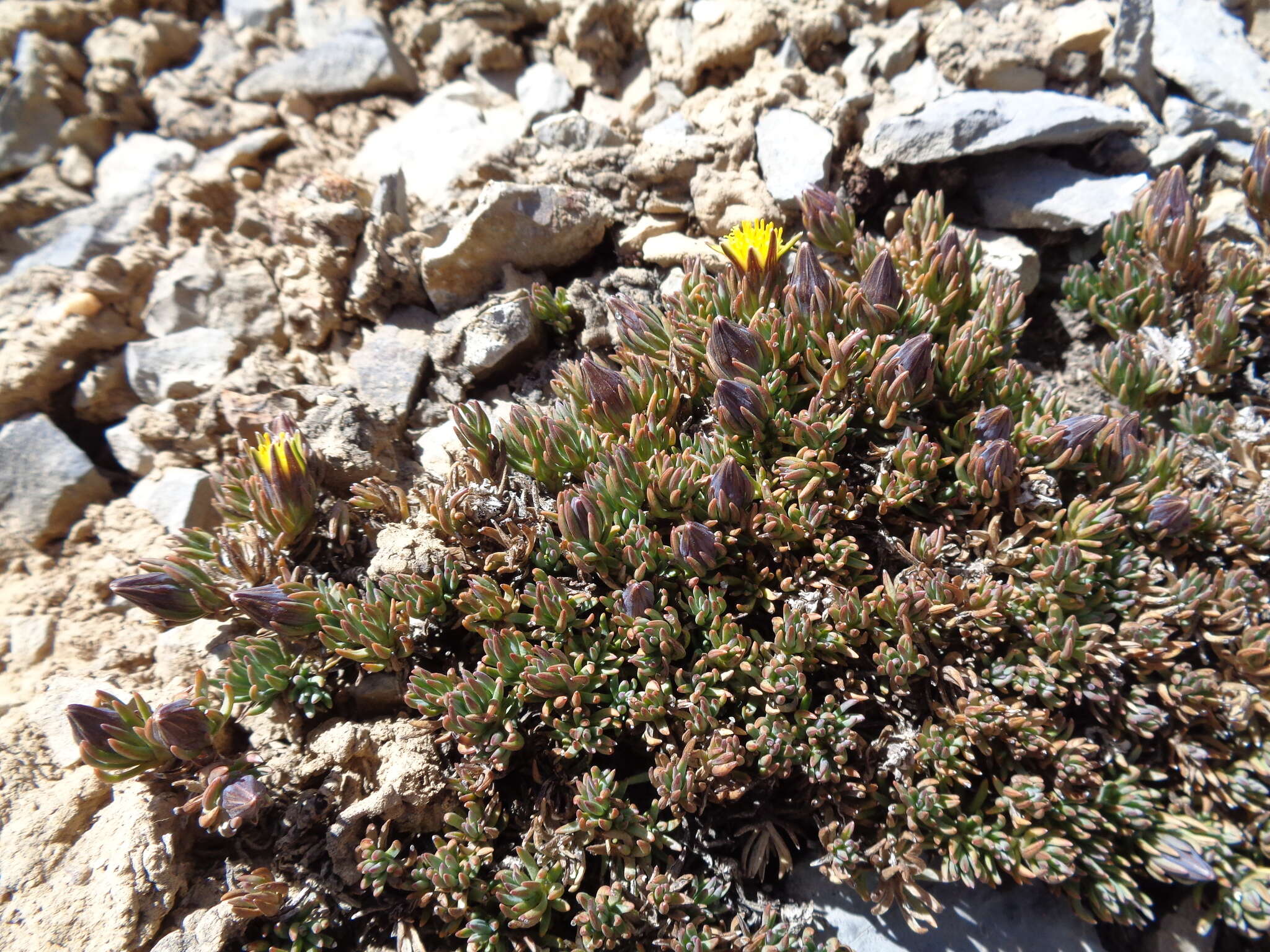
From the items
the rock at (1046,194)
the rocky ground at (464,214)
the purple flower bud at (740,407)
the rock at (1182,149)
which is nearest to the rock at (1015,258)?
the rocky ground at (464,214)

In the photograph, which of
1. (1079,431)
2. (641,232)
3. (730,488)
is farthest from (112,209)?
(1079,431)

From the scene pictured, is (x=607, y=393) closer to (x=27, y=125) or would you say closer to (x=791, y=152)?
(x=791, y=152)

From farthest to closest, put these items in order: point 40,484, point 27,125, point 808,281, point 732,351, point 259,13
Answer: point 259,13 < point 27,125 < point 40,484 < point 808,281 < point 732,351

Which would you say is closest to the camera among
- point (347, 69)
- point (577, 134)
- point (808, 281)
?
point (808, 281)

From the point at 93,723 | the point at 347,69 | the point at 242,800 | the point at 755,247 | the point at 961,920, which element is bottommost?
the point at 961,920

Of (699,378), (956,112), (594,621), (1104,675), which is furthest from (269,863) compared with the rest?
(956,112)

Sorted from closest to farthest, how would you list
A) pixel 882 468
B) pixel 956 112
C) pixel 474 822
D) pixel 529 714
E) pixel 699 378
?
pixel 474 822, pixel 529 714, pixel 882 468, pixel 699 378, pixel 956 112

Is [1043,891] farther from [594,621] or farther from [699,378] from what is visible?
[699,378]

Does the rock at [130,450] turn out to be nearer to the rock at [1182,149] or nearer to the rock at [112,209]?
the rock at [112,209]
